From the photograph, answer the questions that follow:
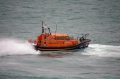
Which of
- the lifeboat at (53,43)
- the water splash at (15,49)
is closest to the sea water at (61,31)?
the water splash at (15,49)

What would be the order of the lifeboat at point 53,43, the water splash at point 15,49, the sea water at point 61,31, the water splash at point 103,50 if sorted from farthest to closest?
the lifeboat at point 53,43 < the water splash at point 15,49 < the water splash at point 103,50 < the sea water at point 61,31

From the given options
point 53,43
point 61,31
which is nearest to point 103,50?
point 53,43

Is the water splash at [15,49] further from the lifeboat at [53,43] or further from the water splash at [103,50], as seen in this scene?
the water splash at [103,50]

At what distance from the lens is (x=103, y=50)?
71.1 metres

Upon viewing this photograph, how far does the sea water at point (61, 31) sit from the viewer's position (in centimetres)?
6081

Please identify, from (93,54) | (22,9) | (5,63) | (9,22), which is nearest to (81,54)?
(93,54)

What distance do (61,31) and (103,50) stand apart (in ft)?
67.5

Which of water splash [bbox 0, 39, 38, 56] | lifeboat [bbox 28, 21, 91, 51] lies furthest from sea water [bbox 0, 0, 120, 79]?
lifeboat [bbox 28, 21, 91, 51]

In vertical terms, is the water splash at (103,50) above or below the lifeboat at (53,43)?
below

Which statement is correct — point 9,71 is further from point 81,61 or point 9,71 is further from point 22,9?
point 22,9

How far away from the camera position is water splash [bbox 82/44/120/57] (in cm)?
6875

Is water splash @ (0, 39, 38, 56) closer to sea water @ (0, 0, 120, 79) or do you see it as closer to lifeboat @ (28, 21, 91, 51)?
sea water @ (0, 0, 120, 79)

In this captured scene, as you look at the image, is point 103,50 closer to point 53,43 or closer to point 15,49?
point 53,43

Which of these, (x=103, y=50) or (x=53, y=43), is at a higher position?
(x=53, y=43)
